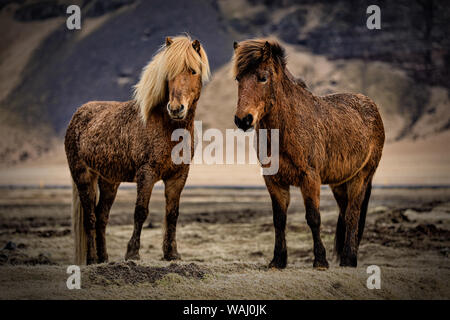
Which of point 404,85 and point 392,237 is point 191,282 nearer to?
point 392,237

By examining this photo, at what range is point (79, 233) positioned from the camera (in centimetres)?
871

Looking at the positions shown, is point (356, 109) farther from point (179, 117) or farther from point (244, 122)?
point (179, 117)

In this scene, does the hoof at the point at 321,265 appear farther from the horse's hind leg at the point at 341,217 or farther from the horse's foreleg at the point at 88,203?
the horse's foreleg at the point at 88,203

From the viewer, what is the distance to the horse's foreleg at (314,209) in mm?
7195

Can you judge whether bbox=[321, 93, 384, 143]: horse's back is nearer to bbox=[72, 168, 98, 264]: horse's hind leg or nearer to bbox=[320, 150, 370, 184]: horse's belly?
bbox=[320, 150, 370, 184]: horse's belly

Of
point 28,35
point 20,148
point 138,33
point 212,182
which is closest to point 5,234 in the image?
point 212,182

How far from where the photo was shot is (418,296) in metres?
7.02

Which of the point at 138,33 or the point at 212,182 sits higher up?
the point at 138,33

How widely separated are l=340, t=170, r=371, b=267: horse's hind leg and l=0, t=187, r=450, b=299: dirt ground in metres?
0.32

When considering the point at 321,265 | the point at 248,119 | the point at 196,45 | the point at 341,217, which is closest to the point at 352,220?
the point at 341,217

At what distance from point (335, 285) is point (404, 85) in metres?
72.4

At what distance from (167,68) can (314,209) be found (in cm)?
273

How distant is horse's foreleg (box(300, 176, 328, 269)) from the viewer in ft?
23.6

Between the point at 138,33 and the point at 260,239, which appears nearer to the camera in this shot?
the point at 260,239
